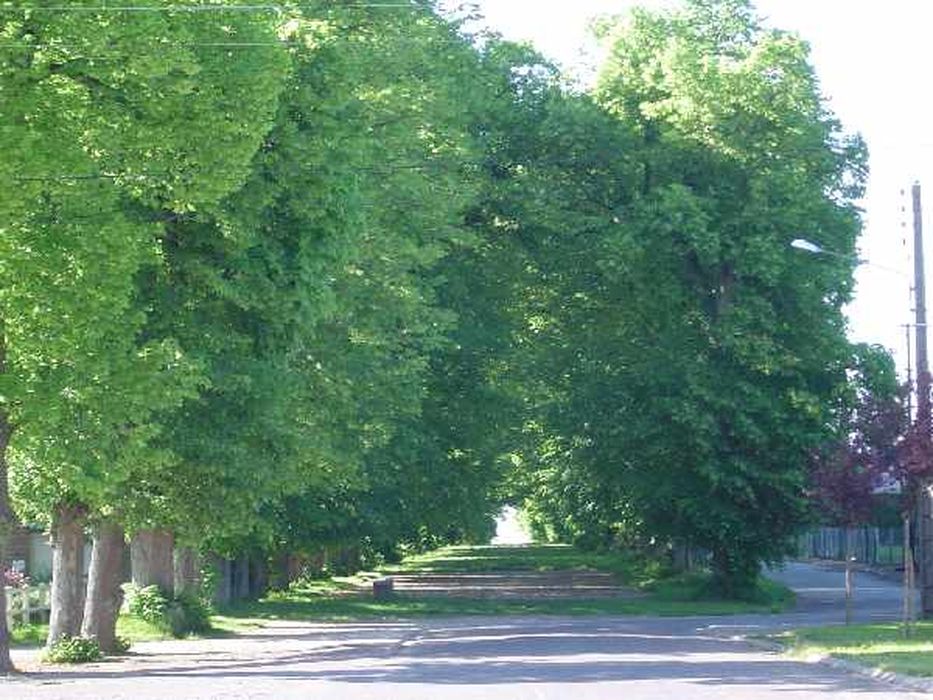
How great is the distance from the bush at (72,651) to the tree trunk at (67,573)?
292mm

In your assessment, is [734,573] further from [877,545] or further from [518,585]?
[877,545]

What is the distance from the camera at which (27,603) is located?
42.6 metres

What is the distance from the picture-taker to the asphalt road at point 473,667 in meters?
22.7

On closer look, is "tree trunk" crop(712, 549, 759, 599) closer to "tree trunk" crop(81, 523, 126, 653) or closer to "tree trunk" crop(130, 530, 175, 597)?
"tree trunk" crop(130, 530, 175, 597)

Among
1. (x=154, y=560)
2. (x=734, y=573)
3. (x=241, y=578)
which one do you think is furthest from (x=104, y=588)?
(x=734, y=573)

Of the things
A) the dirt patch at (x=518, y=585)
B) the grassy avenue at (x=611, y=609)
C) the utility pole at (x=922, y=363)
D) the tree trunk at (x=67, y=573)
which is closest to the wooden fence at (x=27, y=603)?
the grassy avenue at (x=611, y=609)

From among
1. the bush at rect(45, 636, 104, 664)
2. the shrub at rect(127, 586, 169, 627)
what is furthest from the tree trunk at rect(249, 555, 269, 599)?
the bush at rect(45, 636, 104, 664)

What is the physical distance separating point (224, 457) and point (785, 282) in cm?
2425

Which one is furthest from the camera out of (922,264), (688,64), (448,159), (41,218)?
(688,64)

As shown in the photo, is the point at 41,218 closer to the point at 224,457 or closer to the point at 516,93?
the point at 224,457

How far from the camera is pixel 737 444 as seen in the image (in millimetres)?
50656

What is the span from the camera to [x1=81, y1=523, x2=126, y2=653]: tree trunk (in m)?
32.7

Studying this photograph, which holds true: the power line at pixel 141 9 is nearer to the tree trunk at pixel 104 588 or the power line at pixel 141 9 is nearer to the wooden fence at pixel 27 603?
the tree trunk at pixel 104 588

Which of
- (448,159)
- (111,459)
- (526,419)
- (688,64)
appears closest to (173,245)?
(111,459)
